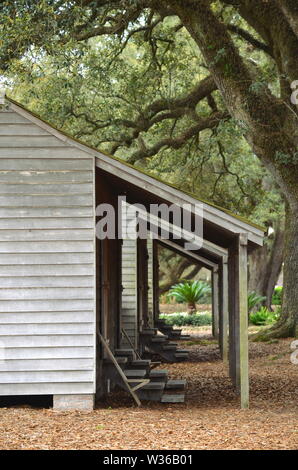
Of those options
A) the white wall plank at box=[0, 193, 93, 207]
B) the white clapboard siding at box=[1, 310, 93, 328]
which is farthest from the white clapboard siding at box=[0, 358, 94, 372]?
the white wall plank at box=[0, 193, 93, 207]

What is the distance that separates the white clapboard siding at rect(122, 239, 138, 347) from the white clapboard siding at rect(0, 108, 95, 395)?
23.9 feet

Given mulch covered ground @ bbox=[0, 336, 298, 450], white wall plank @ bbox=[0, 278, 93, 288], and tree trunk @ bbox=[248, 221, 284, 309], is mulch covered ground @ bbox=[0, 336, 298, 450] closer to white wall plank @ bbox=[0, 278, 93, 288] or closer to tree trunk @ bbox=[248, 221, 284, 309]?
white wall plank @ bbox=[0, 278, 93, 288]

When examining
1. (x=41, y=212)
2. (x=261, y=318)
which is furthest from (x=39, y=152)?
(x=261, y=318)

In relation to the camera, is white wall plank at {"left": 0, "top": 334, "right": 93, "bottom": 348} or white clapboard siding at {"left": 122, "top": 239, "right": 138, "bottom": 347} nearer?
white wall plank at {"left": 0, "top": 334, "right": 93, "bottom": 348}

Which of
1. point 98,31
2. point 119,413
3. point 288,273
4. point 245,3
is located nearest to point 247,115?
point 245,3

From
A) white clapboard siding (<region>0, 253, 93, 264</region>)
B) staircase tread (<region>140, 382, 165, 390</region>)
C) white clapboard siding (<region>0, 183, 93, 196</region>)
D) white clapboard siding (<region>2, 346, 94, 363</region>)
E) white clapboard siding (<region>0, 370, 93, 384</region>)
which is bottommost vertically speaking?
staircase tread (<region>140, 382, 165, 390</region>)

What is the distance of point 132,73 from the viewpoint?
17.7m

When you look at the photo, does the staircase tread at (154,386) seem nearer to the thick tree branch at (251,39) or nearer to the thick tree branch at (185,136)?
the thick tree branch at (251,39)

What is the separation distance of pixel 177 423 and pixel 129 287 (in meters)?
8.49

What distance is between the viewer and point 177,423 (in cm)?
920

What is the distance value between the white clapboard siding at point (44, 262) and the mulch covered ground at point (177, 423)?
598 mm

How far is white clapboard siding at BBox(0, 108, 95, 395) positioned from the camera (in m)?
10.1

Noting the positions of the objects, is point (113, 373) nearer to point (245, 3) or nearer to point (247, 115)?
point (247, 115)

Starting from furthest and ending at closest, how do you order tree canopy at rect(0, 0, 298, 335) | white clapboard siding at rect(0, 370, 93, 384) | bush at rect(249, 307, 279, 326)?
bush at rect(249, 307, 279, 326)
tree canopy at rect(0, 0, 298, 335)
white clapboard siding at rect(0, 370, 93, 384)
